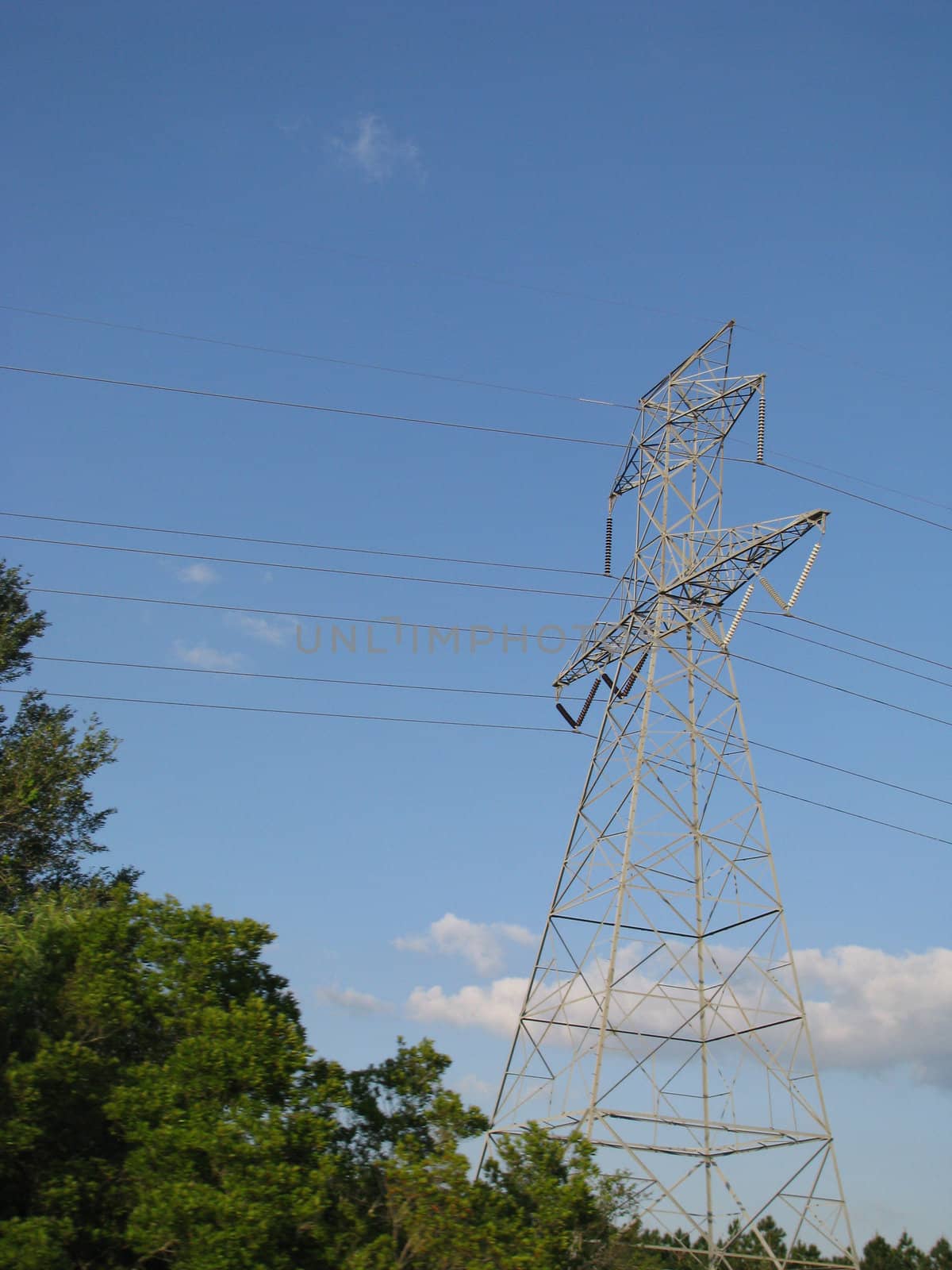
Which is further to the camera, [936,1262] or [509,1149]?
[936,1262]

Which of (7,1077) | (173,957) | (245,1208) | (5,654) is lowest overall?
(245,1208)

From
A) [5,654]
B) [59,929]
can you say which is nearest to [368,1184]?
[59,929]

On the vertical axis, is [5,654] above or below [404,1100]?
above

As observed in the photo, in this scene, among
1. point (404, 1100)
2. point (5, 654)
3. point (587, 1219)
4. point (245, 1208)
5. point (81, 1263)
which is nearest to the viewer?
point (245, 1208)

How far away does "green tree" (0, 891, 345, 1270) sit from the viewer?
18.2 m

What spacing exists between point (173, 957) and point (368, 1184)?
225 inches

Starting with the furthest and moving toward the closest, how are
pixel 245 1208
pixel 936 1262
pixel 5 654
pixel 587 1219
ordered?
pixel 936 1262
pixel 5 654
pixel 587 1219
pixel 245 1208

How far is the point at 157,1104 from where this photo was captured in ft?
63.8

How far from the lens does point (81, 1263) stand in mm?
19484

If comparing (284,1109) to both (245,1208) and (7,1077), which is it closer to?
(245,1208)

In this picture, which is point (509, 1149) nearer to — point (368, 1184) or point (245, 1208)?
point (368, 1184)

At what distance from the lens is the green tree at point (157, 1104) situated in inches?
716

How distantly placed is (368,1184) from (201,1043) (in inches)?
186

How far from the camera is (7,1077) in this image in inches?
773
